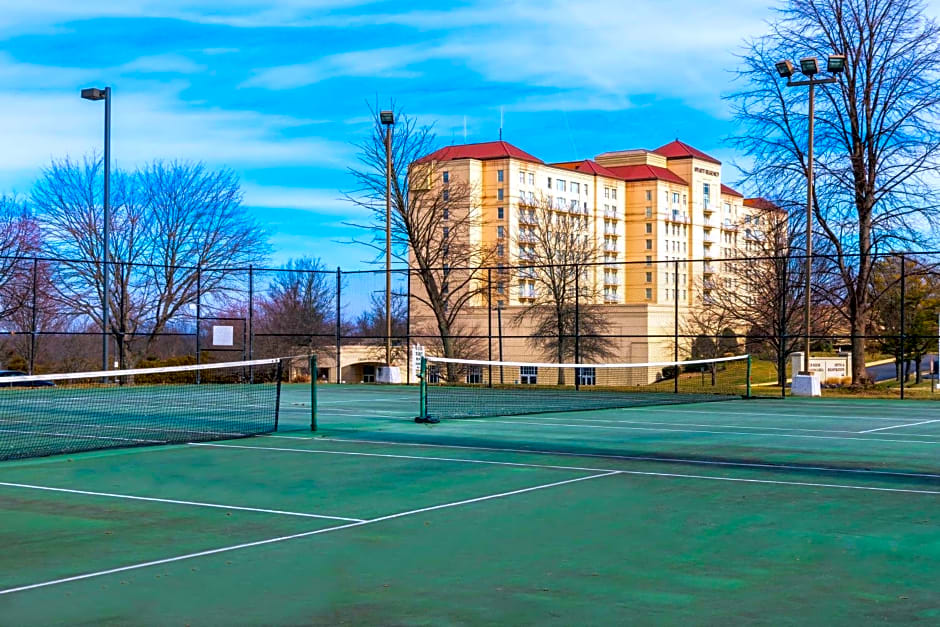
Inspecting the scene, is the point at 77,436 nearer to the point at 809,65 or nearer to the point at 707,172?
the point at 809,65

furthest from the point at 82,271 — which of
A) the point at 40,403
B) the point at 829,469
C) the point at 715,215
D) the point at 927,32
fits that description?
the point at 715,215

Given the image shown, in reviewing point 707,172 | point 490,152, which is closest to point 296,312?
point 490,152

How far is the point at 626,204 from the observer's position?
12025 cm

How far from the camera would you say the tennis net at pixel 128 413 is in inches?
551

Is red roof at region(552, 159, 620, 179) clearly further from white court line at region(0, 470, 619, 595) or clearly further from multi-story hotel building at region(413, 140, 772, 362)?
white court line at region(0, 470, 619, 595)

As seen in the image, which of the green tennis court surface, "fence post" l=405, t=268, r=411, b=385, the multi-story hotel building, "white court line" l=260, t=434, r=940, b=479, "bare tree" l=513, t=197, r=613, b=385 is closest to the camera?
the green tennis court surface

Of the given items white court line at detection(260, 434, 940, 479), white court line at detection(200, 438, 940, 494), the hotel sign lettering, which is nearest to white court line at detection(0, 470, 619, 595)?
white court line at detection(200, 438, 940, 494)

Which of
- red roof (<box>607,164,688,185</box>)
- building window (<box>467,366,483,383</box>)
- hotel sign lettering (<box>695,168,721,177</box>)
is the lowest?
building window (<box>467,366,483,383</box>)

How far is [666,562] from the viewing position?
6.60 meters

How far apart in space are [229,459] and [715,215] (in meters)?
126

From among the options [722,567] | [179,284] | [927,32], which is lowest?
[722,567]

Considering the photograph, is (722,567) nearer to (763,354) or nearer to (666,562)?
(666,562)

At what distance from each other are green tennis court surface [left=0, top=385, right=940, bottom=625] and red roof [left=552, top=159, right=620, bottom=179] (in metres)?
101

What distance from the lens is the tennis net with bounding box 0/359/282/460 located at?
13984 millimetres
